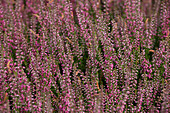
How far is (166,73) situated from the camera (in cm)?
266

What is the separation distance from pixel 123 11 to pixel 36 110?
1.98 m

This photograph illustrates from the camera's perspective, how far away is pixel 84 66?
296 centimetres

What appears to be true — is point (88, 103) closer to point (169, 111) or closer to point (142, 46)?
point (169, 111)

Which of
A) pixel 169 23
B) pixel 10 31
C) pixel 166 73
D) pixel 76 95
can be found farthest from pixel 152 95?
pixel 10 31

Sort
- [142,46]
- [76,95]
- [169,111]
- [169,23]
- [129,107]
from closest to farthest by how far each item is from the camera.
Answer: [169,111], [76,95], [129,107], [142,46], [169,23]

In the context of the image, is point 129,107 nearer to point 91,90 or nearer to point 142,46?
point 91,90

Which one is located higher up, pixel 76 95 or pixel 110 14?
pixel 110 14

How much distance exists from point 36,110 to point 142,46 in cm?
153

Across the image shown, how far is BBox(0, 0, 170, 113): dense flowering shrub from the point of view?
7.66ft

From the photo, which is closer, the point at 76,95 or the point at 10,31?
the point at 76,95

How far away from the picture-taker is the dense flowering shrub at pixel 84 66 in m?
2.33

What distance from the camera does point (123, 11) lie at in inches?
139

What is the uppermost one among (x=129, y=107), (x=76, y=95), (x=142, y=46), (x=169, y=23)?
(x=169, y=23)

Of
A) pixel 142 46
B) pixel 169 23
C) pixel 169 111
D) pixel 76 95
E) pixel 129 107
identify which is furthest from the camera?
pixel 169 23
